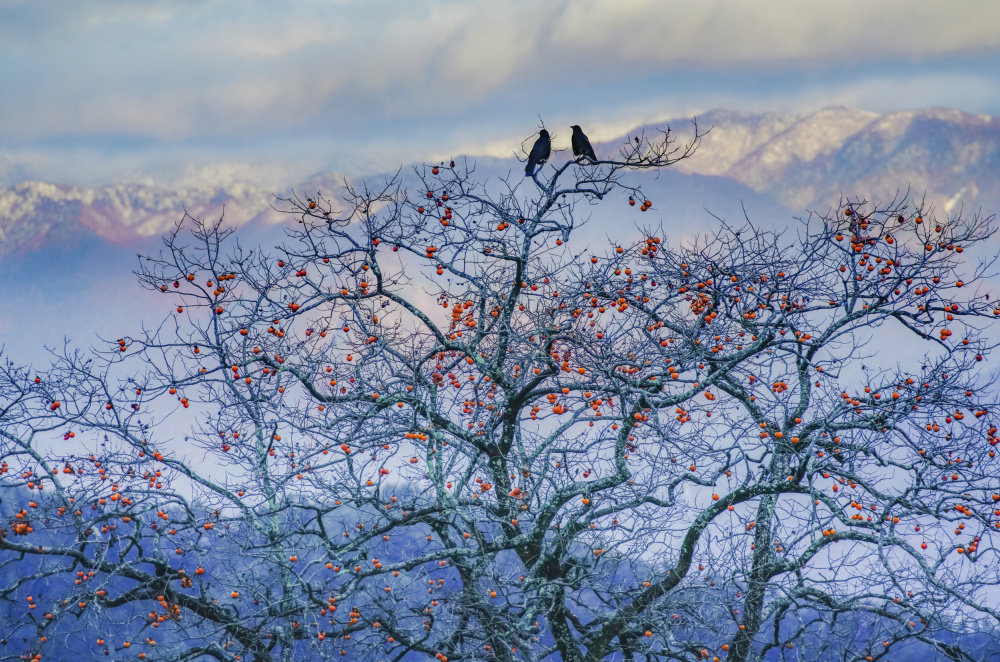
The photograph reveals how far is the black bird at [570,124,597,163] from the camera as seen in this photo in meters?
7.50

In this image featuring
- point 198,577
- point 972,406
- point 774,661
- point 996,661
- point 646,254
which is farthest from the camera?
point 774,661

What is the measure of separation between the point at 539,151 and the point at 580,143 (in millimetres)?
422

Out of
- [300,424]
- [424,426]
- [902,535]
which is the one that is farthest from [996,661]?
[300,424]

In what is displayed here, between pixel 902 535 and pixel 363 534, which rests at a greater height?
pixel 363 534

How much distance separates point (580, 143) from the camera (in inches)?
298

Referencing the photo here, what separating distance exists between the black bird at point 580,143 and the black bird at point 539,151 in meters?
0.26

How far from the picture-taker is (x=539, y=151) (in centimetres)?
757

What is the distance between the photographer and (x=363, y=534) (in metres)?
7.33

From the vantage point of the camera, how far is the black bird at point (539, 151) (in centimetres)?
749

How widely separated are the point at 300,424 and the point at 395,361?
1.13m

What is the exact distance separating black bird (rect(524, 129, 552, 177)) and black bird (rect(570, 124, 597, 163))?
26cm

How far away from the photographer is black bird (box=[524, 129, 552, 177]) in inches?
295

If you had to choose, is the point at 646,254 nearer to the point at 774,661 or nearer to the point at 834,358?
the point at 834,358

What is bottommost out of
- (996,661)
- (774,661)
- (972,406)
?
(996,661)
